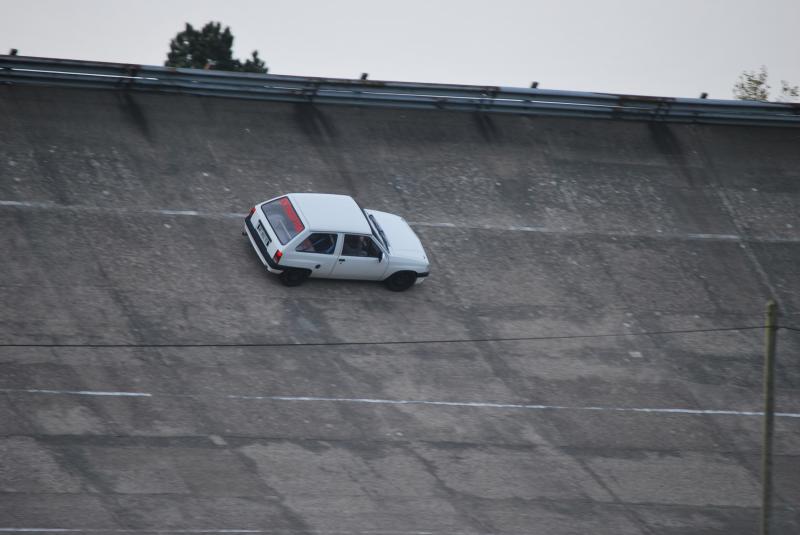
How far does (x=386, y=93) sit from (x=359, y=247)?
717 centimetres

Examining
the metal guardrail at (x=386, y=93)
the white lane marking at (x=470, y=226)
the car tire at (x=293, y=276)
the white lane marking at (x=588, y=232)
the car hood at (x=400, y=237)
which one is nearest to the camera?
the car tire at (x=293, y=276)

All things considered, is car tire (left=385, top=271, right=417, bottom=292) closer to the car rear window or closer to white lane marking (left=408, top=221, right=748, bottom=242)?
the car rear window

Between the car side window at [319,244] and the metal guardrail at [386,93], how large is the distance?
22.3ft

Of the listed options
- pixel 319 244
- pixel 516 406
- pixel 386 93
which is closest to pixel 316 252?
pixel 319 244

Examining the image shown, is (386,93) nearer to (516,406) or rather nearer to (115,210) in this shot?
(115,210)

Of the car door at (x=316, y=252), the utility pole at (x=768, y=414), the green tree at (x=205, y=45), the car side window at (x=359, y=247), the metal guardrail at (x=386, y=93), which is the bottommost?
the utility pole at (x=768, y=414)

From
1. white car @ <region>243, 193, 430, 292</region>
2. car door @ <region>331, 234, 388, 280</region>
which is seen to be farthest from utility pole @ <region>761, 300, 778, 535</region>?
car door @ <region>331, 234, 388, 280</region>

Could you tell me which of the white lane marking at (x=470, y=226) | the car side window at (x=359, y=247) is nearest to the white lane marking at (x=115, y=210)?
the white lane marking at (x=470, y=226)

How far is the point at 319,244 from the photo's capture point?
64.3ft

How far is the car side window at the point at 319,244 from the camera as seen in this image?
19.5 meters

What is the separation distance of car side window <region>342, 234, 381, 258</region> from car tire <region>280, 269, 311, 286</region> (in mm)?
861

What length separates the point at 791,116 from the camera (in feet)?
93.1

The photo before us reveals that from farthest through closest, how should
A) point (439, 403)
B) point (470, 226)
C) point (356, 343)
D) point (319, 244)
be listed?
point (470, 226)
point (319, 244)
point (356, 343)
point (439, 403)

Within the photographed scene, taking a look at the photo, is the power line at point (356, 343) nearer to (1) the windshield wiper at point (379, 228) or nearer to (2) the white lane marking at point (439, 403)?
(2) the white lane marking at point (439, 403)
